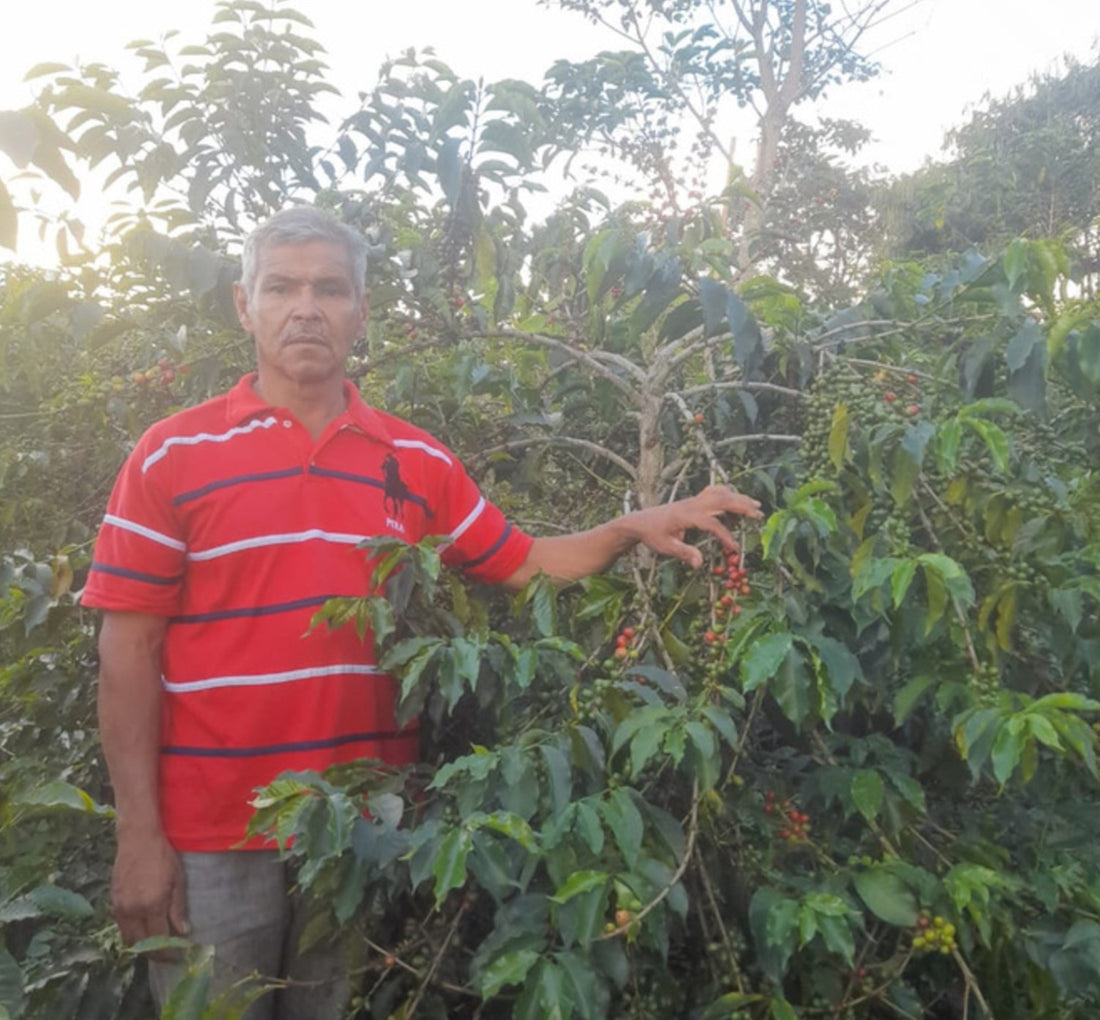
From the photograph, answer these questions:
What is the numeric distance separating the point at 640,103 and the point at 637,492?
31.5 ft

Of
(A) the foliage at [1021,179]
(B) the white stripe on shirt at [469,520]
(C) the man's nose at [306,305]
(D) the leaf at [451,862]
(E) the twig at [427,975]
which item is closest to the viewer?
(D) the leaf at [451,862]

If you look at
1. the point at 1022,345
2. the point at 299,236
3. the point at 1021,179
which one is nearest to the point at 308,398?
the point at 299,236

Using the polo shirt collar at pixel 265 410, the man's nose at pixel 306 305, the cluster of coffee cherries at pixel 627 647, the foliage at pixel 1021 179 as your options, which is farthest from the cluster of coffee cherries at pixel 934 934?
the foliage at pixel 1021 179

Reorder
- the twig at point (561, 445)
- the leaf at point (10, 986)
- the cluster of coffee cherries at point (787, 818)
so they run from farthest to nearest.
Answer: the twig at point (561, 445) → the cluster of coffee cherries at point (787, 818) → the leaf at point (10, 986)

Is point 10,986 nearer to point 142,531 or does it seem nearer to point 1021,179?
point 142,531

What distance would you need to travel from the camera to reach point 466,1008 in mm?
1942

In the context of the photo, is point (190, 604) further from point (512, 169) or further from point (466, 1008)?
point (512, 169)

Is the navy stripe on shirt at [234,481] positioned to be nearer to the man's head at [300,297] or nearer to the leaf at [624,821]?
the man's head at [300,297]

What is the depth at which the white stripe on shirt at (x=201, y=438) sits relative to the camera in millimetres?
1882

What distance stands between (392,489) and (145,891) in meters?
0.84

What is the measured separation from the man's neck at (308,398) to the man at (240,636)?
0.08 ft

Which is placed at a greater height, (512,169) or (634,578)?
(512,169)

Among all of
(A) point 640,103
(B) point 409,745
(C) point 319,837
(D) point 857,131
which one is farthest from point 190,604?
(D) point 857,131

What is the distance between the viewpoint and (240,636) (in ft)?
6.22
